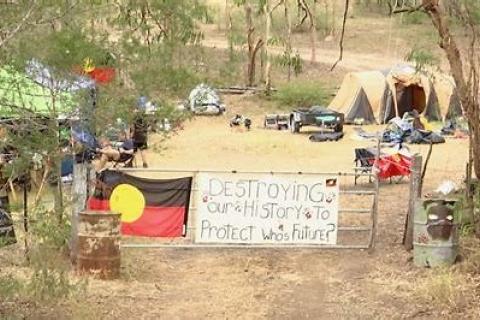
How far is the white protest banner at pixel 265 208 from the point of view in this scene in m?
11.5

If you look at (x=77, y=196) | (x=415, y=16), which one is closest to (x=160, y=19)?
(x=77, y=196)

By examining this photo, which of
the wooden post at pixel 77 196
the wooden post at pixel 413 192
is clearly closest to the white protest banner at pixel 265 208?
the wooden post at pixel 413 192

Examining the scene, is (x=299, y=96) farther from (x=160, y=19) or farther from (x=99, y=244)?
(x=99, y=244)

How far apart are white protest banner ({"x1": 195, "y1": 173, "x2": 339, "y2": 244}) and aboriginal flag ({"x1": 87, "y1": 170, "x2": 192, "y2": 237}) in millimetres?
298

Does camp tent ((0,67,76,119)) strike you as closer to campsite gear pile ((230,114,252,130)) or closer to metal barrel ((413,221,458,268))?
metal barrel ((413,221,458,268))

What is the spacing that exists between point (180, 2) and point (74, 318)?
4243 millimetres

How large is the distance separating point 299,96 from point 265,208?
16.7 metres

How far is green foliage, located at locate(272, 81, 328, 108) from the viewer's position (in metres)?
28.0

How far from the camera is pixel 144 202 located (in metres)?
11.6

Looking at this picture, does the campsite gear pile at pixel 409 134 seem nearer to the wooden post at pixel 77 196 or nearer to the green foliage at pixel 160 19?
the green foliage at pixel 160 19

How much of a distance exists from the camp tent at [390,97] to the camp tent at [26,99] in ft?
53.7

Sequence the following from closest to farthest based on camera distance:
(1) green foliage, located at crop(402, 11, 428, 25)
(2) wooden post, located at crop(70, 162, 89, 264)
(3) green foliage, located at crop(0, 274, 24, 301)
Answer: (3) green foliage, located at crop(0, 274, 24, 301) < (2) wooden post, located at crop(70, 162, 89, 264) < (1) green foliage, located at crop(402, 11, 428, 25)

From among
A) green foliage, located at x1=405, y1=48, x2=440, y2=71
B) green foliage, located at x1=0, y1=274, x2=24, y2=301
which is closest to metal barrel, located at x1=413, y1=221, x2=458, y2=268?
green foliage, located at x1=405, y1=48, x2=440, y2=71

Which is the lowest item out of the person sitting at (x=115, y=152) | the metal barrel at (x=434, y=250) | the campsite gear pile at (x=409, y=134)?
the campsite gear pile at (x=409, y=134)
